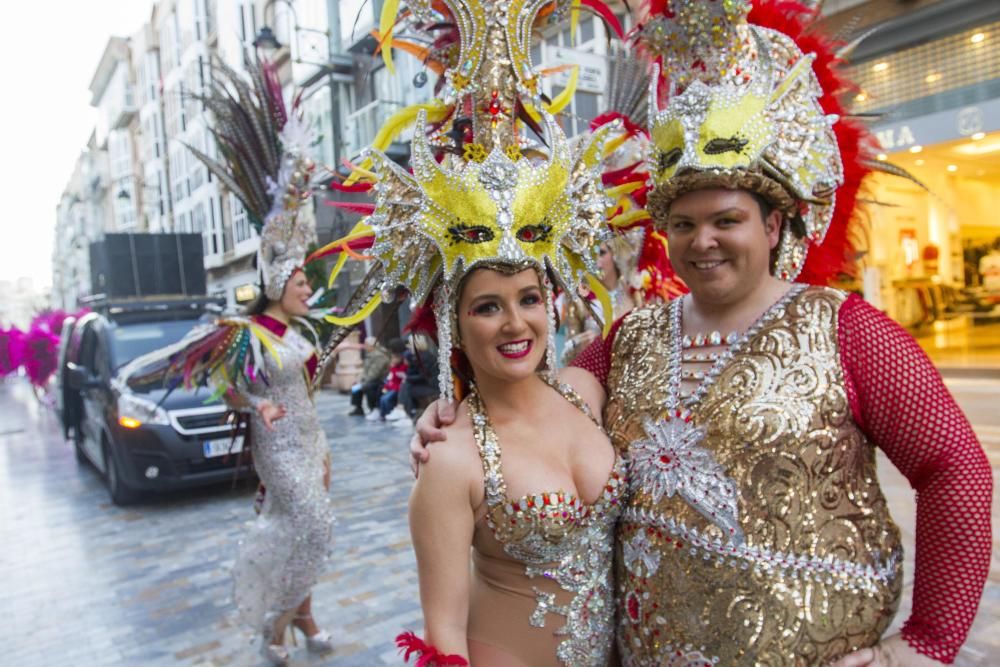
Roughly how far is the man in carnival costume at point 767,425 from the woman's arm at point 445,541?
5.9 inches

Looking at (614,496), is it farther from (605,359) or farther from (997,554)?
(997,554)

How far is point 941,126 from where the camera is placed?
29.8ft

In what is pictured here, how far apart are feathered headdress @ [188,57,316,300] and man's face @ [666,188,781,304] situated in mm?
2859

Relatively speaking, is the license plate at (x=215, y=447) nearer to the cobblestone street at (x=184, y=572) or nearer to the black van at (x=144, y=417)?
the black van at (x=144, y=417)

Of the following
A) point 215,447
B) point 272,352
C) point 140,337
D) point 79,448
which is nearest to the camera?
point 272,352

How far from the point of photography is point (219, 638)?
4211 millimetres

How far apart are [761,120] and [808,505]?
0.91m

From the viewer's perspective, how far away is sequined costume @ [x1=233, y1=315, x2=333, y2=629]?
3842mm

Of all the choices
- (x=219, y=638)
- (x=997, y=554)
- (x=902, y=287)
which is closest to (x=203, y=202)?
(x=902, y=287)

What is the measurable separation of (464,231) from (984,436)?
6881 millimetres

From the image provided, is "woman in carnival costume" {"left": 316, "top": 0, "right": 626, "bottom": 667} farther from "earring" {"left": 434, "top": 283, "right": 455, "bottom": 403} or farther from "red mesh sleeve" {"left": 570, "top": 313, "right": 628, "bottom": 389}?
"red mesh sleeve" {"left": 570, "top": 313, "right": 628, "bottom": 389}

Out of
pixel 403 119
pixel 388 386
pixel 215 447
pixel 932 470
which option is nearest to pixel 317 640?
pixel 403 119

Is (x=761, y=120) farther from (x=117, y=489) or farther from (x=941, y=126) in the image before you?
(x=941, y=126)

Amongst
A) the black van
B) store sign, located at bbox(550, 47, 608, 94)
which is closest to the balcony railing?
the black van
